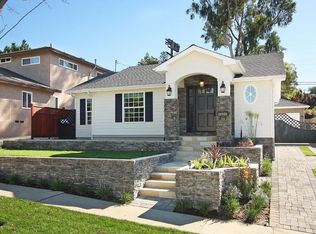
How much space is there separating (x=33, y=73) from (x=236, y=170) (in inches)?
773

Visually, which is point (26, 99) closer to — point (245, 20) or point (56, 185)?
point (56, 185)

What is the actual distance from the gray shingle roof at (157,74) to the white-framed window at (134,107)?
61 cm

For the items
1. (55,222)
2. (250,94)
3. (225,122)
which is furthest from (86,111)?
(55,222)

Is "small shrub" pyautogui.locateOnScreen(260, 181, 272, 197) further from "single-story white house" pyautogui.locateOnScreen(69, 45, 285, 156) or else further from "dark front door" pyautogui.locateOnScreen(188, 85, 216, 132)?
"dark front door" pyautogui.locateOnScreen(188, 85, 216, 132)

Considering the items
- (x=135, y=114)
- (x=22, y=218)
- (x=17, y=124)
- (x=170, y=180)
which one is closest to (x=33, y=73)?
(x=17, y=124)

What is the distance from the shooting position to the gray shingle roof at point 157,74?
45.9ft

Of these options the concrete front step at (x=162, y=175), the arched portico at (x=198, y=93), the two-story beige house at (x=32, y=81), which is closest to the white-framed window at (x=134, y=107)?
the arched portico at (x=198, y=93)

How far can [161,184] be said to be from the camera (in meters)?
9.61

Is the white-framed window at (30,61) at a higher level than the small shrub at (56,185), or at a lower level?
higher

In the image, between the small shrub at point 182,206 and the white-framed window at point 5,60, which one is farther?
the white-framed window at point 5,60

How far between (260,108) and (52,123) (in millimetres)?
10964

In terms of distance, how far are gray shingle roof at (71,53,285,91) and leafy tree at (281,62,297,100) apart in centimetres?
1875

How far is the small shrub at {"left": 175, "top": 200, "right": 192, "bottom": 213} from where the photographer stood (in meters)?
8.02

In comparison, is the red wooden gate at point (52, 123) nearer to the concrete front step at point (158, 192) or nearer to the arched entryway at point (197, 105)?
the arched entryway at point (197, 105)
